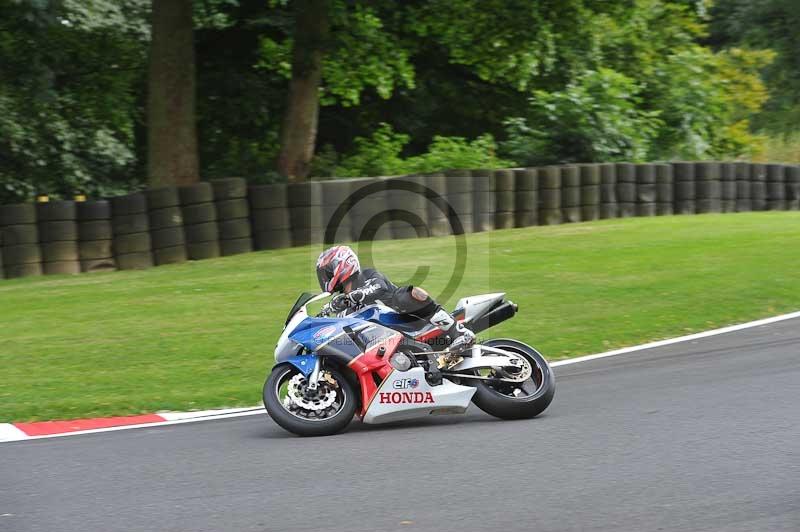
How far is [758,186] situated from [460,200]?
7788mm

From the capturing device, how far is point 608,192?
67.3 feet

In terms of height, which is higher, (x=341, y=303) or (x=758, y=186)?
(x=341, y=303)

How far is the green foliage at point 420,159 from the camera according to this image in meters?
21.5

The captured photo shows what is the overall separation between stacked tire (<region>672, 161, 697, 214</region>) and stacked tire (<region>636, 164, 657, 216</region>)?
23.2 inches

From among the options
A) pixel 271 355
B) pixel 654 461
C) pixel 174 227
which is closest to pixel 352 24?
pixel 174 227

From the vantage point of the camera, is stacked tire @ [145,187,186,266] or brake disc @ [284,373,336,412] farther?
stacked tire @ [145,187,186,266]

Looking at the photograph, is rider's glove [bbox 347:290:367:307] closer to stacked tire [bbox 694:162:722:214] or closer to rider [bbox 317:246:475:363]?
rider [bbox 317:246:475:363]

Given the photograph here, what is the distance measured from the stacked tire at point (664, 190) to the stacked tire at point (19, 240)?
38.9 feet

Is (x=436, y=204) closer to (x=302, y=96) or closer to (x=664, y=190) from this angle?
(x=302, y=96)

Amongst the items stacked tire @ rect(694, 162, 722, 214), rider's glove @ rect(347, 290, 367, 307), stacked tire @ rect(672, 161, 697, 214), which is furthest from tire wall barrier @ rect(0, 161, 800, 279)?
rider's glove @ rect(347, 290, 367, 307)

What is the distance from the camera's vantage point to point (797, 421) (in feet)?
23.7

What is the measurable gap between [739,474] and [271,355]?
5426 millimetres

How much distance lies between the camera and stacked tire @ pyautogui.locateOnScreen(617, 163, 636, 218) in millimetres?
20688

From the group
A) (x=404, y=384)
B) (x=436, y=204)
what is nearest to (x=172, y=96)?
(x=436, y=204)
